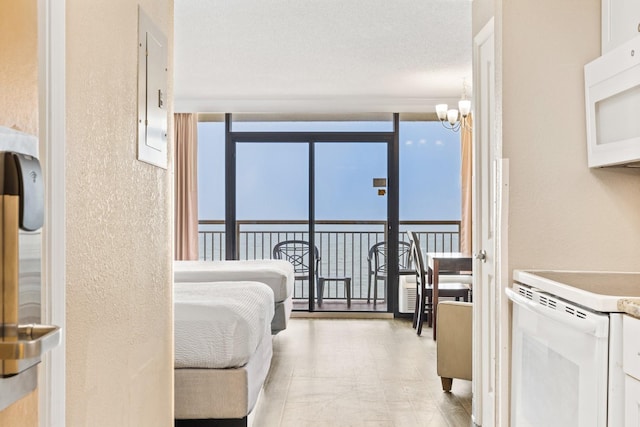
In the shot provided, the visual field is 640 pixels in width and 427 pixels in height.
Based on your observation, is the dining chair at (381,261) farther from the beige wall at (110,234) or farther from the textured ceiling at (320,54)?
the beige wall at (110,234)

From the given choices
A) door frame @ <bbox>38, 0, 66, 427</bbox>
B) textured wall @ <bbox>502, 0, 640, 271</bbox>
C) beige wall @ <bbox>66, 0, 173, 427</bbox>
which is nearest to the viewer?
door frame @ <bbox>38, 0, 66, 427</bbox>

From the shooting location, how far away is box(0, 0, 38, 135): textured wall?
32.3 inches

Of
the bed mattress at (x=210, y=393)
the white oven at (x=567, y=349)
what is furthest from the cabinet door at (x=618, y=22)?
the bed mattress at (x=210, y=393)

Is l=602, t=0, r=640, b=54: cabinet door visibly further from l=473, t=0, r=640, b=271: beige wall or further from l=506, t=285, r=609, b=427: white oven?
l=506, t=285, r=609, b=427: white oven

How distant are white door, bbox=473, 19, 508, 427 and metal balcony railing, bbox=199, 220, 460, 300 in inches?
146

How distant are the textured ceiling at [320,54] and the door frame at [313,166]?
0.96 feet

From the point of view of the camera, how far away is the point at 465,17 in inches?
161

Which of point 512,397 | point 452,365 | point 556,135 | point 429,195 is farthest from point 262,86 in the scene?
point 512,397

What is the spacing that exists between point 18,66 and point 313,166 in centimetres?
613

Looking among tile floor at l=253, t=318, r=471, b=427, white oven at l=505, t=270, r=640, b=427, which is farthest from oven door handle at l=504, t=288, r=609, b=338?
tile floor at l=253, t=318, r=471, b=427

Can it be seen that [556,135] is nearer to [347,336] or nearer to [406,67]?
[406,67]

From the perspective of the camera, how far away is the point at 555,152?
2617 millimetres

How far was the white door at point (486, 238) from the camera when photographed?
109 inches

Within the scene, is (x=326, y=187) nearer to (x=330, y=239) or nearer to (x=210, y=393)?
(x=330, y=239)
